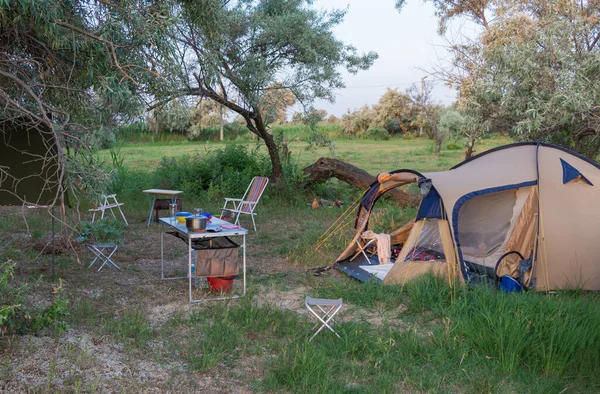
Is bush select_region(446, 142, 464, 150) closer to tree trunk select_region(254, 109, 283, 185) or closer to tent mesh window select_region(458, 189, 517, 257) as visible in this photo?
tree trunk select_region(254, 109, 283, 185)

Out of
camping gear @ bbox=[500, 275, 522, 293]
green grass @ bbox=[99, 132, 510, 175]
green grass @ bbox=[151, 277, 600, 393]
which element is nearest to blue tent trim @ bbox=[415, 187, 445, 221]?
camping gear @ bbox=[500, 275, 522, 293]

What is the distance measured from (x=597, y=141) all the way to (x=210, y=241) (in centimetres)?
703

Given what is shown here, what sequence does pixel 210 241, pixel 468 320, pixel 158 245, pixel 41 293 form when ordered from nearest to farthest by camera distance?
pixel 468 320, pixel 41 293, pixel 210 241, pixel 158 245

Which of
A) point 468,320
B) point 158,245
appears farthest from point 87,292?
point 468,320

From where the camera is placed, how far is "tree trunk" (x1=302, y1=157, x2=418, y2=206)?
35.1 ft

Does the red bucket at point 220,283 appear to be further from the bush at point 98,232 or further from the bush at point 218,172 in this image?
the bush at point 218,172

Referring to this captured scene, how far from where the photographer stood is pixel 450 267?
17.4 feet

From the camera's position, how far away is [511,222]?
616 centimetres

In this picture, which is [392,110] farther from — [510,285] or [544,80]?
[510,285]

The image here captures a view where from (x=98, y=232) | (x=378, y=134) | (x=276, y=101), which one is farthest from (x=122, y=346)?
(x=378, y=134)

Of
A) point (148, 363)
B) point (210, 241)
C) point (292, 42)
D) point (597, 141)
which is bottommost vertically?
point (148, 363)

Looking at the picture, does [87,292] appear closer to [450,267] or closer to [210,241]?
[210,241]

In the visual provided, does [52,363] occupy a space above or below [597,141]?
below

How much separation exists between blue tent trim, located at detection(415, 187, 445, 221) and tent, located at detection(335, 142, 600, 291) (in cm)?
1
